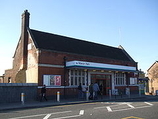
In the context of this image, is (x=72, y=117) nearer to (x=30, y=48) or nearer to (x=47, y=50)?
(x=47, y=50)

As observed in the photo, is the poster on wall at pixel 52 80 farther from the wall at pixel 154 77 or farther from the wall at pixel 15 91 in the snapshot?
the wall at pixel 154 77

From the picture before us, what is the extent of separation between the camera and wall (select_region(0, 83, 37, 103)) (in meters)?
17.0

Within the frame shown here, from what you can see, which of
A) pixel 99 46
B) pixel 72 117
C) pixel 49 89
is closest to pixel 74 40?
pixel 99 46

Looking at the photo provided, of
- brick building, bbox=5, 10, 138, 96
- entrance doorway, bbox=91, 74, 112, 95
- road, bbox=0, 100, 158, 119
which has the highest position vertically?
brick building, bbox=5, 10, 138, 96

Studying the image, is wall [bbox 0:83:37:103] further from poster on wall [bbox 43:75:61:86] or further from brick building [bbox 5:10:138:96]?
poster on wall [bbox 43:75:61:86]

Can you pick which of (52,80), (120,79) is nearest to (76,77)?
(52,80)

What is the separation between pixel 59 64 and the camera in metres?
21.7

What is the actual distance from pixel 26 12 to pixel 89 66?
1123 cm

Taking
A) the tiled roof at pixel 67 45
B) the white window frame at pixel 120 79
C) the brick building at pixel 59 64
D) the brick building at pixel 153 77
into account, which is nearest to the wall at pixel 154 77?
the brick building at pixel 153 77

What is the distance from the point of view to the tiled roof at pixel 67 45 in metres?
22.4

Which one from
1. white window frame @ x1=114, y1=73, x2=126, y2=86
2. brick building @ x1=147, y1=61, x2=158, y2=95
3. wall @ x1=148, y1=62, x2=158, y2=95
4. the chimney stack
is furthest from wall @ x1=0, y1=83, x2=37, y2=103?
wall @ x1=148, y1=62, x2=158, y2=95

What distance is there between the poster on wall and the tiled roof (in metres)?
3.30

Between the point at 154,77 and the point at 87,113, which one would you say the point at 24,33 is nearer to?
the point at 87,113

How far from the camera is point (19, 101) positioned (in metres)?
18.1
